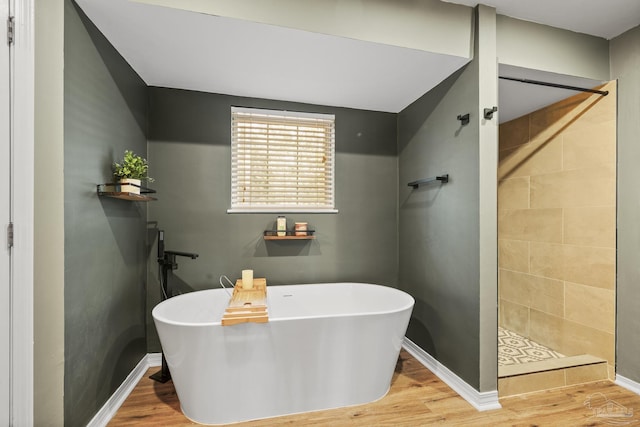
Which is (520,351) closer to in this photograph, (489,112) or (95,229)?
(489,112)

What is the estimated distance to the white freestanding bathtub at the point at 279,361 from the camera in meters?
1.64

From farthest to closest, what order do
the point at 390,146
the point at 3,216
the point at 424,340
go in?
the point at 390,146 < the point at 424,340 < the point at 3,216

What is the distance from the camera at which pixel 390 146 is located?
116 inches

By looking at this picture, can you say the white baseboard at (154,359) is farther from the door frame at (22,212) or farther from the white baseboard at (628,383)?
the white baseboard at (628,383)

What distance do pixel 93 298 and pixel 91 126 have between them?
95 cm

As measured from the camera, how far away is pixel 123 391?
6.29ft

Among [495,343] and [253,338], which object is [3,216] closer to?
[253,338]

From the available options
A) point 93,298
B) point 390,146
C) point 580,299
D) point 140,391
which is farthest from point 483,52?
point 140,391

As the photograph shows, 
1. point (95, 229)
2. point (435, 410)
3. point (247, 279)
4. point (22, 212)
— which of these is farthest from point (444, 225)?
point (22, 212)

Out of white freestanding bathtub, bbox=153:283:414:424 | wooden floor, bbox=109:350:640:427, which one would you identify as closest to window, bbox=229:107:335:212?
white freestanding bathtub, bbox=153:283:414:424

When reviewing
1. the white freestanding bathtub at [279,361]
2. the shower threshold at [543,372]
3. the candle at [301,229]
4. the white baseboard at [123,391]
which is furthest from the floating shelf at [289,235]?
the shower threshold at [543,372]

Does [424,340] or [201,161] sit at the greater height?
[201,161]

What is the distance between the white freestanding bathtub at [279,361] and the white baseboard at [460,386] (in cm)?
50

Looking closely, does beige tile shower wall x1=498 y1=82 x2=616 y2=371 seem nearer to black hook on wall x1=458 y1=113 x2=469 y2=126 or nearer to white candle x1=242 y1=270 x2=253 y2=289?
black hook on wall x1=458 y1=113 x2=469 y2=126
